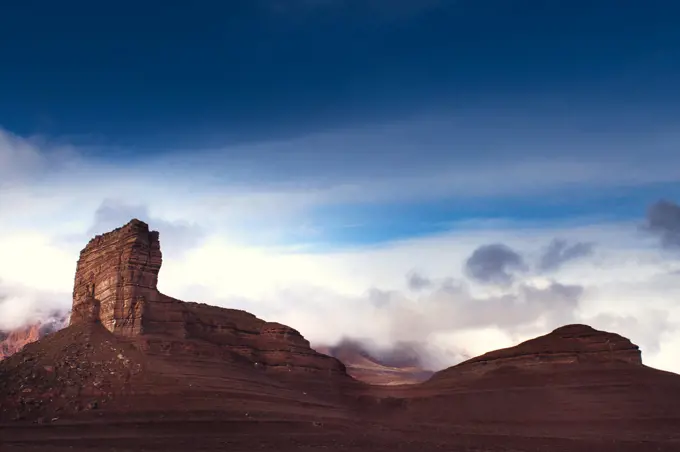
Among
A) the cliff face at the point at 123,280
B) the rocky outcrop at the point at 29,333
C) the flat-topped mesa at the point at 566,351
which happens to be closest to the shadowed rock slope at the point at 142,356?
the cliff face at the point at 123,280

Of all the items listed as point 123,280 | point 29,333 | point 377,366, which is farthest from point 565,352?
point 29,333

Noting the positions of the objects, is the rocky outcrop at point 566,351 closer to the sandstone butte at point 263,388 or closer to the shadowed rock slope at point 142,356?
the sandstone butte at point 263,388

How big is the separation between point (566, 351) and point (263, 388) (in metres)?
39.0

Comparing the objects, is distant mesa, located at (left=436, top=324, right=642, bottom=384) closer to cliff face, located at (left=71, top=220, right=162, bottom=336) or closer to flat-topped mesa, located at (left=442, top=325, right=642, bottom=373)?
flat-topped mesa, located at (left=442, top=325, right=642, bottom=373)

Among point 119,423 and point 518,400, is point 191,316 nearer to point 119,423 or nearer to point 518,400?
point 119,423

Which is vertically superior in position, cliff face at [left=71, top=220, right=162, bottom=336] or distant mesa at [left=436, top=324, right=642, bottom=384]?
cliff face at [left=71, top=220, right=162, bottom=336]

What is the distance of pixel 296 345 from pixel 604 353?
38072mm

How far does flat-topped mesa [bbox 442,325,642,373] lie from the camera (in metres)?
72.4

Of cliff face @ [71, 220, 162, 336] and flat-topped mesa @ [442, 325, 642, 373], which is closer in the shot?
cliff face @ [71, 220, 162, 336]

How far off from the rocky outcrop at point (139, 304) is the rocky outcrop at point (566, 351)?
2837 cm

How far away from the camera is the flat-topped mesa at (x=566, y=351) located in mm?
72438

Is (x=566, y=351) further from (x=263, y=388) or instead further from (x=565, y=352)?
(x=263, y=388)

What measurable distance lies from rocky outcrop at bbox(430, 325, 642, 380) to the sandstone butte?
0.17m

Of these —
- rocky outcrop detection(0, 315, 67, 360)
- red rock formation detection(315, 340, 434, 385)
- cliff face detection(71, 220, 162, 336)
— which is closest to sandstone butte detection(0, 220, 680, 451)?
cliff face detection(71, 220, 162, 336)
